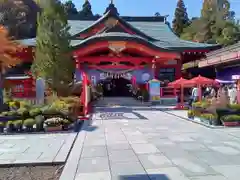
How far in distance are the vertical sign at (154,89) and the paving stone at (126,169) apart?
1541 cm

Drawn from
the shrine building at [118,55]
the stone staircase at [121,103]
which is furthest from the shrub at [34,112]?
the stone staircase at [121,103]

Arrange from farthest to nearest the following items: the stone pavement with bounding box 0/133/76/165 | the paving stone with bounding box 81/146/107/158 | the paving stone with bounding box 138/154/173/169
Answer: the paving stone with bounding box 81/146/107/158 < the stone pavement with bounding box 0/133/76/165 < the paving stone with bounding box 138/154/173/169

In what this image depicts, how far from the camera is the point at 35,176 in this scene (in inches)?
207

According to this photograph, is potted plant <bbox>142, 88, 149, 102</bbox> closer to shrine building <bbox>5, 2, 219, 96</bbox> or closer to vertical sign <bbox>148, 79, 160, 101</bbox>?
vertical sign <bbox>148, 79, 160, 101</bbox>

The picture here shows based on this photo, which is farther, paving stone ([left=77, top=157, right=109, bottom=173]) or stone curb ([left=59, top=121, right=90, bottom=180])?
paving stone ([left=77, top=157, right=109, bottom=173])

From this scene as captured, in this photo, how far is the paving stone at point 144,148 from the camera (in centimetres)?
675

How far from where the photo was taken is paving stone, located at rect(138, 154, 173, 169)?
5.54 m

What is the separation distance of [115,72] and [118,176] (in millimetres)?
17743

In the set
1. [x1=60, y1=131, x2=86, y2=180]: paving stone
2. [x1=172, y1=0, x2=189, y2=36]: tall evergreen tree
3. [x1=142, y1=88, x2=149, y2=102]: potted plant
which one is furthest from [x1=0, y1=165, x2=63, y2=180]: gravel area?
[x1=172, y1=0, x2=189, y2=36]: tall evergreen tree

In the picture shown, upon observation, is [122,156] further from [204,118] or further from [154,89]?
[154,89]

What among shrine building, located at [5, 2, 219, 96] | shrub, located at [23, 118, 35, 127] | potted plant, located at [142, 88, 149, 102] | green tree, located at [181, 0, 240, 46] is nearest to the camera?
shrub, located at [23, 118, 35, 127]

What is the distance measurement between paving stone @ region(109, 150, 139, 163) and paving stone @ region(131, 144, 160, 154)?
0.76 feet

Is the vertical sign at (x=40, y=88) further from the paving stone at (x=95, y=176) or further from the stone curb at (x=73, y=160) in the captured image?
the paving stone at (x=95, y=176)

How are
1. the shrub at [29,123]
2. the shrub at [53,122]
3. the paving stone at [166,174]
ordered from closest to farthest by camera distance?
1. the paving stone at [166,174]
2. the shrub at [29,123]
3. the shrub at [53,122]
